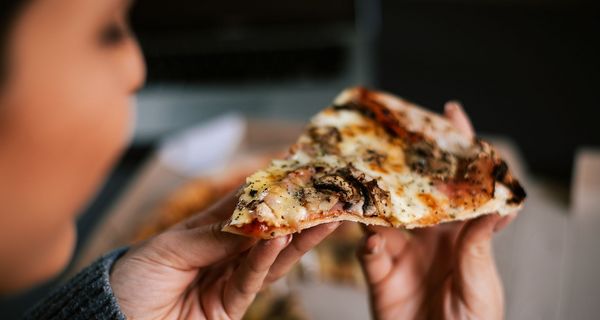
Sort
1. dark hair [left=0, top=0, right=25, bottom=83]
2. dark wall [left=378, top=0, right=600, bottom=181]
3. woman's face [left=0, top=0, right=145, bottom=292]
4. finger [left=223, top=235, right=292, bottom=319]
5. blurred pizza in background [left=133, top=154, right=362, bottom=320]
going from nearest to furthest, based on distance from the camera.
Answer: finger [left=223, top=235, right=292, bottom=319] → dark hair [left=0, top=0, right=25, bottom=83] → woman's face [left=0, top=0, right=145, bottom=292] → blurred pizza in background [left=133, top=154, right=362, bottom=320] → dark wall [left=378, top=0, right=600, bottom=181]

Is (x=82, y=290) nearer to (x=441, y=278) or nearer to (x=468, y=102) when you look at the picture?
(x=441, y=278)

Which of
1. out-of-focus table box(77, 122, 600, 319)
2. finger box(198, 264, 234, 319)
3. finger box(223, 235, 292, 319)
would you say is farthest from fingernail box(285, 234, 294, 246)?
out-of-focus table box(77, 122, 600, 319)

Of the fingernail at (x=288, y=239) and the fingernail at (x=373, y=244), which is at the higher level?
the fingernail at (x=288, y=239)

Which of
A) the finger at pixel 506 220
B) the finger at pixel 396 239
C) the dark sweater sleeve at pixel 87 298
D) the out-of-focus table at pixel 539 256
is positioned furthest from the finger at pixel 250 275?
the out-of-focus table at pixel 539 256

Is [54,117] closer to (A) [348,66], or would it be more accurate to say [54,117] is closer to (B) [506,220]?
(B) [506,220]

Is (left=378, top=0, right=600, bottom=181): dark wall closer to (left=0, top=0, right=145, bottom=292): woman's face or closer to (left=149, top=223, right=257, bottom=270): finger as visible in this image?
(left=0, top=0, right=145, bottom=292): woman's face

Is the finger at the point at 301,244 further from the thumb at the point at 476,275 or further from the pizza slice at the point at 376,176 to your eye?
the thumb at the point at 476,275

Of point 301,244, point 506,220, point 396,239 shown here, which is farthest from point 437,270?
point 301,244
